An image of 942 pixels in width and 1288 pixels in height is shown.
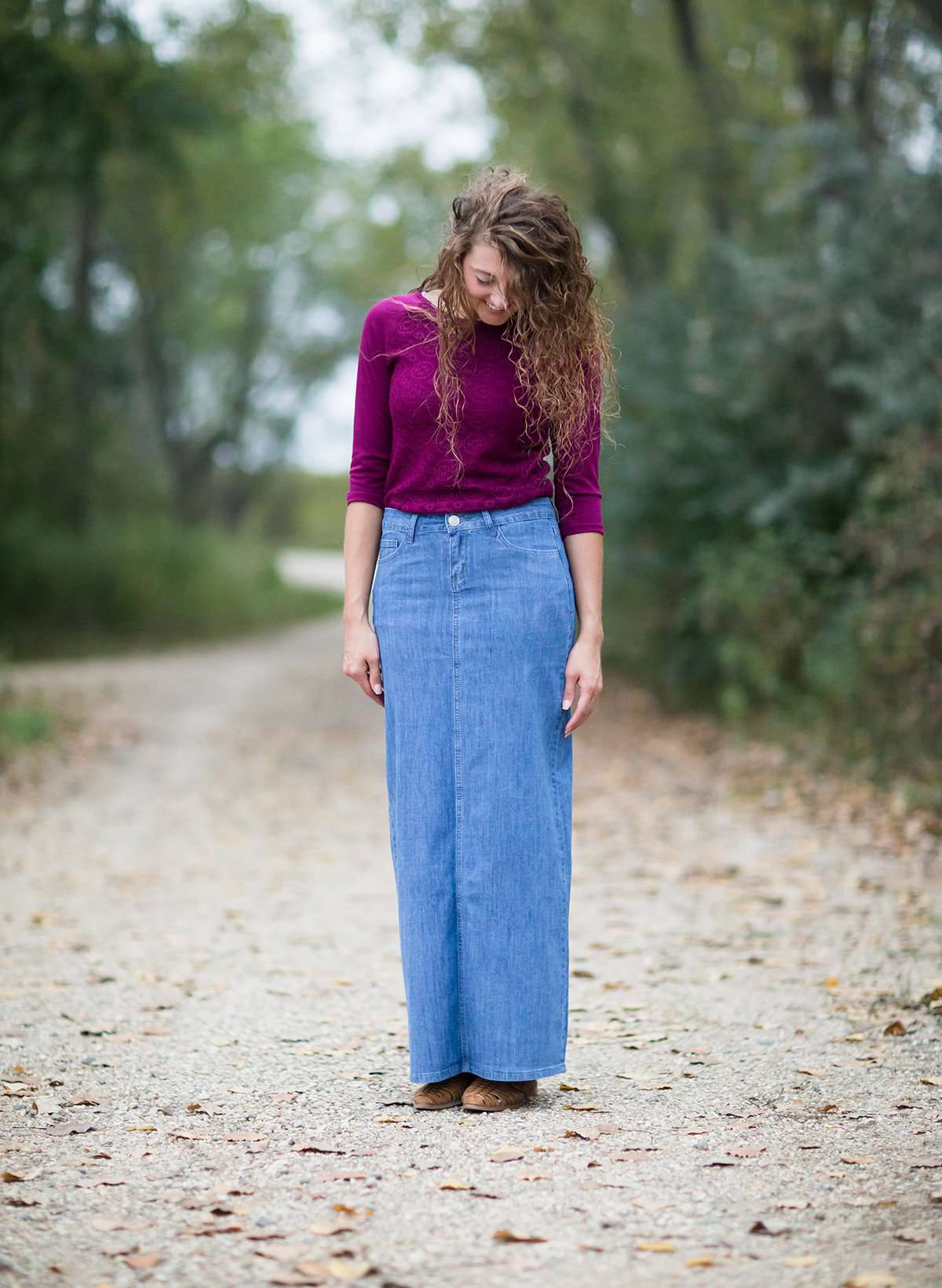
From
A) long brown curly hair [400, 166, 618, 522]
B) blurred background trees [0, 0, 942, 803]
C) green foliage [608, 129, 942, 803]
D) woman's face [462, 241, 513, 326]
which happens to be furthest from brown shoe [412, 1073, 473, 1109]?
green foliage [608, 129, 942, 803]

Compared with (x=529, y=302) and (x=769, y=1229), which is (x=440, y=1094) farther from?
(x=529, y=302)

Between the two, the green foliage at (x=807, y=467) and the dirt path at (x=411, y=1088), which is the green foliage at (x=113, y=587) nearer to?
the green foliage at (x=807, y=467)

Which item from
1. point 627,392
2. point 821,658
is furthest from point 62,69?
point 821,658

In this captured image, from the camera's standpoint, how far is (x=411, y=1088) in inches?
145

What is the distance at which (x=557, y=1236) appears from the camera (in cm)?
267

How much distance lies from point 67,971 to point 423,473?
2.69 metres

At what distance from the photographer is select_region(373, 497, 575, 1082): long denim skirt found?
3379mm

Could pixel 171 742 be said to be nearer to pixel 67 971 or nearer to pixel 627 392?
pixel 627 392

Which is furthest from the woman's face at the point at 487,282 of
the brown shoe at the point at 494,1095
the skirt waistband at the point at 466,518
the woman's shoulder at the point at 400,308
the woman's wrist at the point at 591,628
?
the brown shoe at the point at 494,1095

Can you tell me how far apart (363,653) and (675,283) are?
37.9 feet

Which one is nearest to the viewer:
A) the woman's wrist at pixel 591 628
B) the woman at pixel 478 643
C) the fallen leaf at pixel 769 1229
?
the fallen leaf at pixel 769 1229

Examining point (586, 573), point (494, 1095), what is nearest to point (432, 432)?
point (586, 573)

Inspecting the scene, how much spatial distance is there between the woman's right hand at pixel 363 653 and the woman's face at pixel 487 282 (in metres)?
0.80

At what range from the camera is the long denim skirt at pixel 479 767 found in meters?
3.38
